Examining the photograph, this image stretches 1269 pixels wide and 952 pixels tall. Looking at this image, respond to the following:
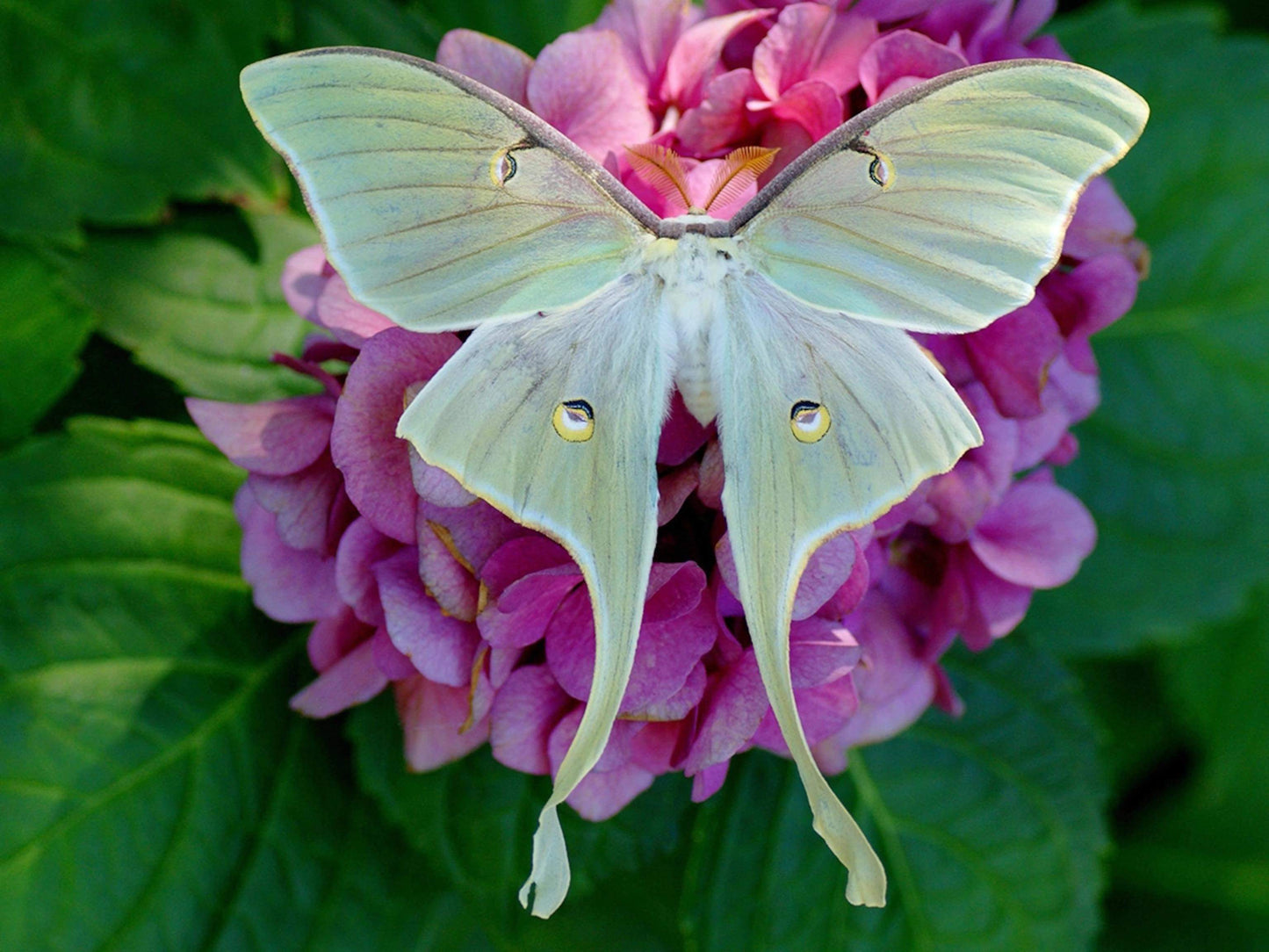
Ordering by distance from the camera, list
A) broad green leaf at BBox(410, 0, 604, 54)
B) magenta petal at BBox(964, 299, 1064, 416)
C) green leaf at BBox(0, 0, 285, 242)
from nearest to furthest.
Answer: magenta petal at BBox(964, 299, 1064, 416) < green leaf at BBox(0, 0, 285, 242) < broad green leaf at BBox(410, 0, 604, 54)

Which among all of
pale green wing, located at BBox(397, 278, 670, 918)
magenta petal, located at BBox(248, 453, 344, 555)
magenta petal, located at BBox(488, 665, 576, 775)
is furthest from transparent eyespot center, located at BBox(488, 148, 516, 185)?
magenta petal, located at BBox(488, 665, 576, 775)

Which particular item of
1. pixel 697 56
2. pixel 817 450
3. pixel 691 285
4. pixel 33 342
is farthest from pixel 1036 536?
pixel 33 342

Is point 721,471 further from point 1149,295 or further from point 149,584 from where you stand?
point 1149,295

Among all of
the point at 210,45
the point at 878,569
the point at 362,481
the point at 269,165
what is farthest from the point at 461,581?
the point at 210,45

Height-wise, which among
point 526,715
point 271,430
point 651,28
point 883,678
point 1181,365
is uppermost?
point 651,28

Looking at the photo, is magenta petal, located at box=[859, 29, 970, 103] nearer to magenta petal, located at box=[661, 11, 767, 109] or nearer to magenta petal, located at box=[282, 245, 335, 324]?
magenta petal, located at box=[661, 11, 767, 109]

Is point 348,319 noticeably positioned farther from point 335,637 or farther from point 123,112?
point 123,112
